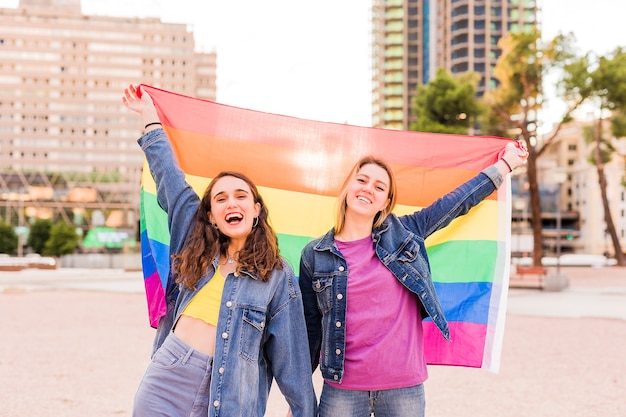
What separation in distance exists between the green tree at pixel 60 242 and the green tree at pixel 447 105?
37.8m

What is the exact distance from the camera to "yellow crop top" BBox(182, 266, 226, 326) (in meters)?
3.03

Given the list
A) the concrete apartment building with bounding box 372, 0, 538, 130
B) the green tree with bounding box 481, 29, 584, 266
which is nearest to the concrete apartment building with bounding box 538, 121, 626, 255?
the concrete apartment building with bounding box 372, 0, 538, 130

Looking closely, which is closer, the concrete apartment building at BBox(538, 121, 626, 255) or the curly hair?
the curly hair

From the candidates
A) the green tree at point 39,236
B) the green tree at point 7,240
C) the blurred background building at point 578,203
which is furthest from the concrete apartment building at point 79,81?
the blurred background building at point 578,203

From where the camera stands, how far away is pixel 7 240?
215 ft

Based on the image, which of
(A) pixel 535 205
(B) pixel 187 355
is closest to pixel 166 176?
(B) pixel 187 355

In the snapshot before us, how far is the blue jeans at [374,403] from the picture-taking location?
3.16 metres

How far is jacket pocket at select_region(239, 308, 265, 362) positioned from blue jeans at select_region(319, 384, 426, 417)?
492mm

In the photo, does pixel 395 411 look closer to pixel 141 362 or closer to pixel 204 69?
pixel 141 362

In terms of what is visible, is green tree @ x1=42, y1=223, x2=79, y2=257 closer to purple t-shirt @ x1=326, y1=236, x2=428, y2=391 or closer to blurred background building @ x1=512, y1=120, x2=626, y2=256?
purple t-shirt @ x1=326, y1=236, x2=428, y2=391

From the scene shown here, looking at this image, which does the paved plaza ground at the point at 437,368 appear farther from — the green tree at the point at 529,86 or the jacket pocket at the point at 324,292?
the green tree at the point at 529,86

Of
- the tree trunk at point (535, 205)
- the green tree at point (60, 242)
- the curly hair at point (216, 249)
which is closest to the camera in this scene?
the curly hair at point (216, 249)

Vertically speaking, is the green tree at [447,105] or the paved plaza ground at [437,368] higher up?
the green tree at [447,105]

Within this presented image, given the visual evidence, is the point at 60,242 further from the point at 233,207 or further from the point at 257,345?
the point at 257,345
